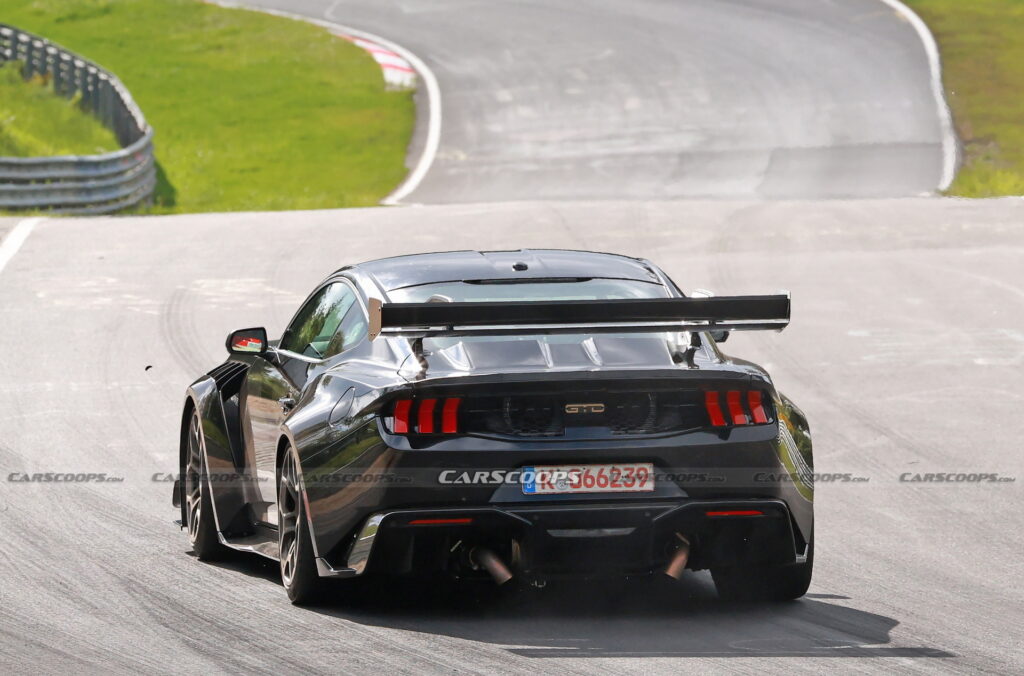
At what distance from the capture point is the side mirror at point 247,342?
7809mm

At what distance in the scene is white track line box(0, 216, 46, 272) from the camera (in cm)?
1745

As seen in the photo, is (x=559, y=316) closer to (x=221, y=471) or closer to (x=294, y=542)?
(x=294, y=542)

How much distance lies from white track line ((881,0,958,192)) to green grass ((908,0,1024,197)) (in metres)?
0.14

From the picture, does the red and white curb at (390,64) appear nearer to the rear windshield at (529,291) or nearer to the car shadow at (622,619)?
the rear windshield at (529,291)

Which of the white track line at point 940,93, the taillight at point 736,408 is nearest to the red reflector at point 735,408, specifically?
the taillight at point 736,408

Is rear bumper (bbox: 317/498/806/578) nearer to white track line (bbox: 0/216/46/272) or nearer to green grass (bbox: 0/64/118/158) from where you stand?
white track line (bbox: 0/216/46/272)

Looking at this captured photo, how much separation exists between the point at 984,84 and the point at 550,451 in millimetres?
31114

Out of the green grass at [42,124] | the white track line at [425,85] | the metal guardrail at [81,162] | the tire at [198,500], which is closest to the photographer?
the tire at [198,500]

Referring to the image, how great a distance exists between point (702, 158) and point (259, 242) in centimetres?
1370

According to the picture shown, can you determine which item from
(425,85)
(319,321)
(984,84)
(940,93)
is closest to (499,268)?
(319,321)

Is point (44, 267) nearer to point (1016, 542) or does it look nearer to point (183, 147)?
point (1016, 542)

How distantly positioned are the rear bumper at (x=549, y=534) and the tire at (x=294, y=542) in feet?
0.68

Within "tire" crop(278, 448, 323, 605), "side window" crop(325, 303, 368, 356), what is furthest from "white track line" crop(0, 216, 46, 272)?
"tire" crop(278, 448, 323, 605)

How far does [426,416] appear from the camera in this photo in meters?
6.39
